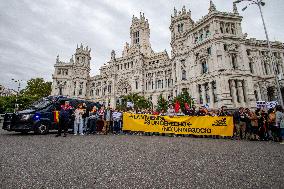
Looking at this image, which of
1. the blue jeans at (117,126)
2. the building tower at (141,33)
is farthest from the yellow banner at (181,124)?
the building tower at (141,33)

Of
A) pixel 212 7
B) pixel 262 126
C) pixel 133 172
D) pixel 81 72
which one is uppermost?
pixel 212 7

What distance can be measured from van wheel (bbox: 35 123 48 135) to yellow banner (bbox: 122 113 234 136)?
5.19 m

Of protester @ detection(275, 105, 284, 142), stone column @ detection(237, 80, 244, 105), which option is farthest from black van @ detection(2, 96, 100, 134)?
stone column @ detection(237, 80, 244, 105)

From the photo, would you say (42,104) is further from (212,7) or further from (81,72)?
(81,72)

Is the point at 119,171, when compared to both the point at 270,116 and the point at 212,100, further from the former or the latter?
the point at 212,100

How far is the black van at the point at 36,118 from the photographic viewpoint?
431 inches

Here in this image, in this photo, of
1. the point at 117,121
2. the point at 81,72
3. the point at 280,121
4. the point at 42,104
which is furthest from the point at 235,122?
the point at 81,72

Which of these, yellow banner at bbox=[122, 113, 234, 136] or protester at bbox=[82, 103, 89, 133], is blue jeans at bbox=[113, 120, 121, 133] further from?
protester at bbox=[82, 103, 89, 133]

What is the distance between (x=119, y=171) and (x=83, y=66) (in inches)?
2564

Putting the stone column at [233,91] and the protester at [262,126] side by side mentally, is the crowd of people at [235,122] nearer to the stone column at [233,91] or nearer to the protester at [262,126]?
the protester at [262,126]

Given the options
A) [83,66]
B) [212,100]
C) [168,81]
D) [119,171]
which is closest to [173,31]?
[168,81]

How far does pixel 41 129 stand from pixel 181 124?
920 centimetres

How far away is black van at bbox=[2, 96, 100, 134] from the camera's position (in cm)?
1094

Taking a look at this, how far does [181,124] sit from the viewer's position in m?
12.3
